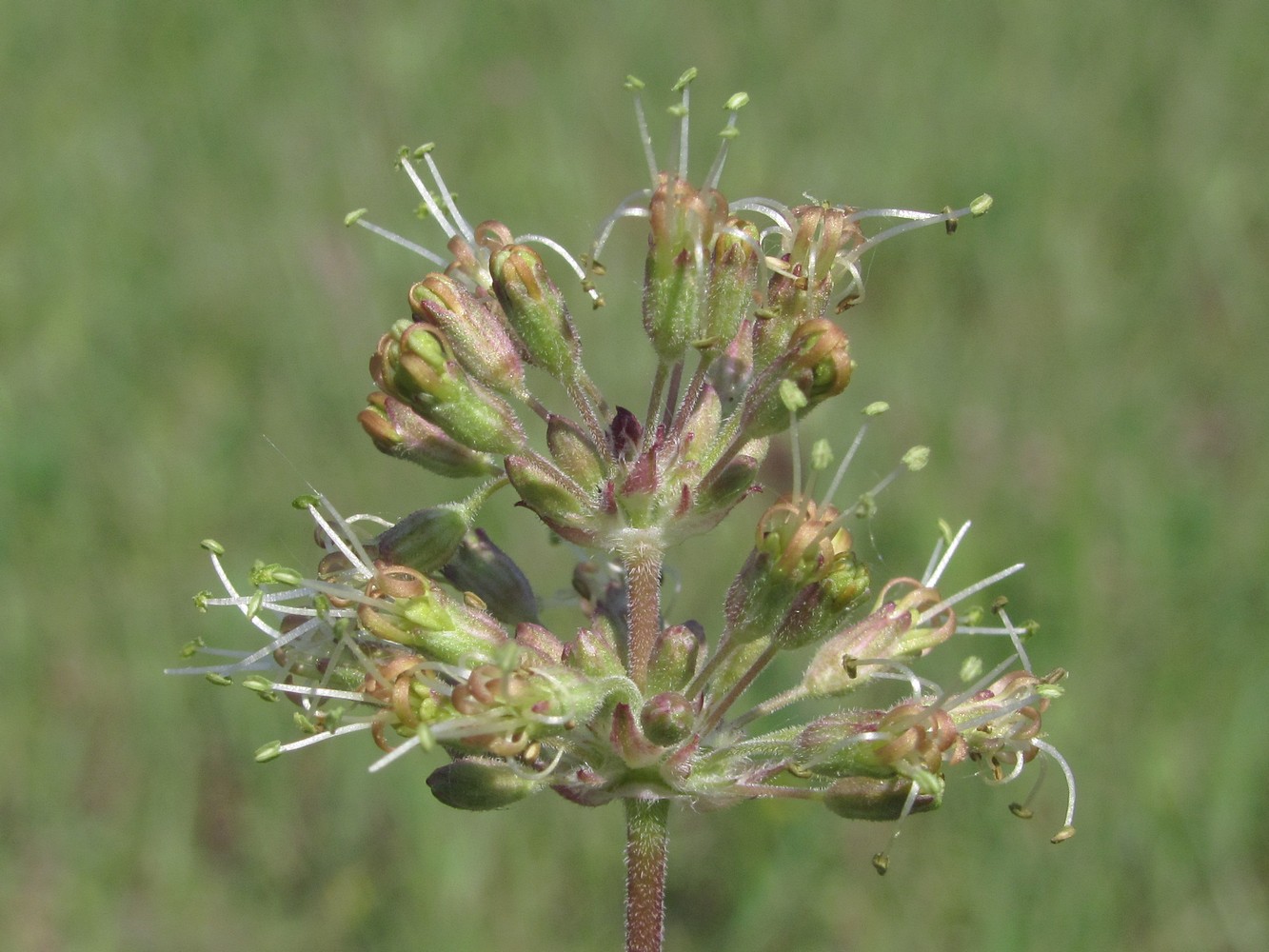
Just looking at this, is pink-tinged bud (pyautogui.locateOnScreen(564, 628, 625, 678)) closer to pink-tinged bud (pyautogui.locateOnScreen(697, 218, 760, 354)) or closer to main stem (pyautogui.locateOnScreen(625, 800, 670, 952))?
main stem (pyautogui.locateOnScreen(625, 800, 670, 952))

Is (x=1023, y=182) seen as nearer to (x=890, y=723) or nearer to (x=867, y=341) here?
(x=867, y=341)

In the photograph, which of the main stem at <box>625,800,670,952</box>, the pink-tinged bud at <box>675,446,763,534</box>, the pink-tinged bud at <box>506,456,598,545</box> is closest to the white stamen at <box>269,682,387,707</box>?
the pink-tinged bud at <box>506,456,598,545</box>

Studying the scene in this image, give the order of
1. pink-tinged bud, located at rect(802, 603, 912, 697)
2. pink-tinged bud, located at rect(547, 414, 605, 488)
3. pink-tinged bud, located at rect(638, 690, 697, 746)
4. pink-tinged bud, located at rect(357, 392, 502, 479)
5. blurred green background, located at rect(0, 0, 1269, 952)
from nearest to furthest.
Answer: pink-tinged bud, located at rect(638, 690, 697, 746) < pink-tinged bud, located at rect(547, 414, 605, 488) < pink-tinged bud, located at rect(357, 392, 502, 479) < pink-tinged bud, located at rect(802, 603, 912, 697) < blurred green background, located at rect(0, 0, 1269, 952)

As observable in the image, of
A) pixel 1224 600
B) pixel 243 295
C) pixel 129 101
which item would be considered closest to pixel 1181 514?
pixel 1224 600

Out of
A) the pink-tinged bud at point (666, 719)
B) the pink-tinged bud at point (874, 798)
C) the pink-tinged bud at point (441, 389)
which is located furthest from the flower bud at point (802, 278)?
the pink-tinged bud at point (874, 798)

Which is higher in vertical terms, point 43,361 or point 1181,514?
point 43,361

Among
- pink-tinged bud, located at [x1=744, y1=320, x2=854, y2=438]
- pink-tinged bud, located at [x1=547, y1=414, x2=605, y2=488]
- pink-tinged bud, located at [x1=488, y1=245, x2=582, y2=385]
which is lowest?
pink-tinged bud, located at [x1=547, y1=414, x2=605, y2=488]
